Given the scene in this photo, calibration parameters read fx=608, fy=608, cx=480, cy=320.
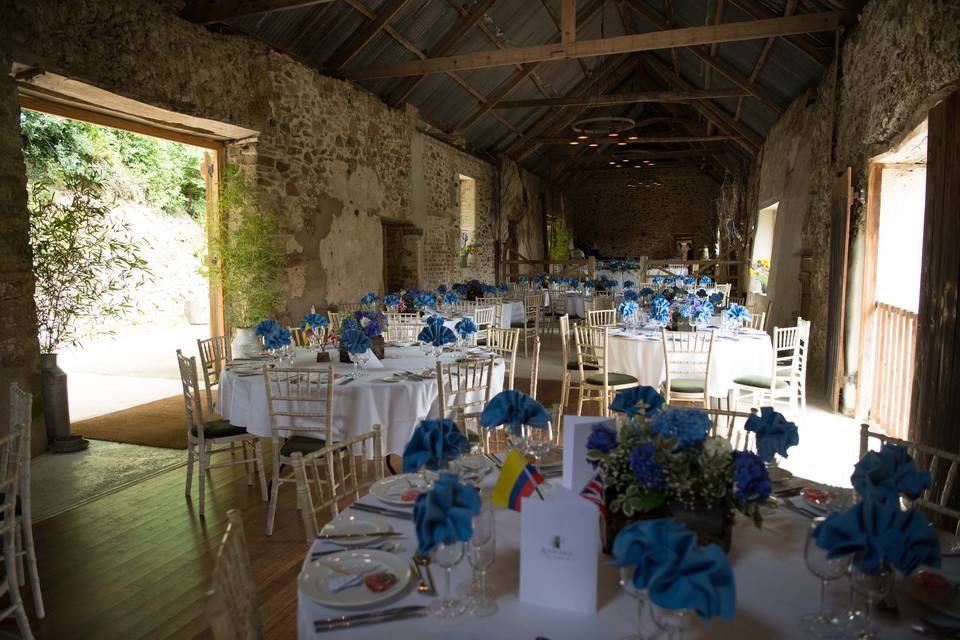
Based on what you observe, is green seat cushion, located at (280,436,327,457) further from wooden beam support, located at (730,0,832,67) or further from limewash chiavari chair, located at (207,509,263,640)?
wooden beam support, located at (730,0,832,67)

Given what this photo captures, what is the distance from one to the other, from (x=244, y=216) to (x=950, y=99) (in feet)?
20.5

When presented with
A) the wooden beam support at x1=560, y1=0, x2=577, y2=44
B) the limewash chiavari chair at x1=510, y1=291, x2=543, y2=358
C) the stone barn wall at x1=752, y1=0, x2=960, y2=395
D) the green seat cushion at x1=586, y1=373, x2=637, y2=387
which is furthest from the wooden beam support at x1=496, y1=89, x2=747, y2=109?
the green seat cushion at x1=586, y1=373, x2=637, y2=387

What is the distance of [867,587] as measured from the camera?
121 centimetres

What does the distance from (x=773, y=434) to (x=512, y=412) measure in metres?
0.77

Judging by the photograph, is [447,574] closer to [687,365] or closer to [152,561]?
[152,561]

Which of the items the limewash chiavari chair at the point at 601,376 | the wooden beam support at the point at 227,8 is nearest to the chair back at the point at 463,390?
the limewash chiavari chair at the point at 601,376

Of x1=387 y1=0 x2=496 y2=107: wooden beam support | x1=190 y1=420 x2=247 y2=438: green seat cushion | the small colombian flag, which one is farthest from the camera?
x1=387 y1=0 x2=496 y2=107: wooden beam support

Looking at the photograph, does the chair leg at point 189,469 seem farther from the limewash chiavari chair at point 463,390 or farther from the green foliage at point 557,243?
the green foliage at point 557,243

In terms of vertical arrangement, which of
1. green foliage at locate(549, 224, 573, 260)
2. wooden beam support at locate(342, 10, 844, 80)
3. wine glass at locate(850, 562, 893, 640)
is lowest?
wine glass at locate(850, 562, 893, 640)

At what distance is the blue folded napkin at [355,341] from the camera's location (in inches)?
151

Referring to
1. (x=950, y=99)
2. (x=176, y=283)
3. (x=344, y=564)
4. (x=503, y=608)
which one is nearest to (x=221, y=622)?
(x=344, y=564)

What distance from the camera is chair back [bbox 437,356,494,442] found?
3.63 metres

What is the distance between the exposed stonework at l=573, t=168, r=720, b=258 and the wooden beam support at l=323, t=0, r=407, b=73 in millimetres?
15616

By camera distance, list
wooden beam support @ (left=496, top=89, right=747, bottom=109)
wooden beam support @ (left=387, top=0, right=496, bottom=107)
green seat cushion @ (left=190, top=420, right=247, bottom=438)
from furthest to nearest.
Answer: wooden beam support @ (left=496, top=89, right=747, bottom=109) < wooden beam support @ (left=387, top=0, right=496, bottom=107) < green seat cushion @ (left=190, top=420, right=247, bottom=438)
